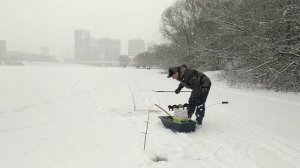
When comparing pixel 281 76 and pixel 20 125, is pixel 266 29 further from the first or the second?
pixel 20 125

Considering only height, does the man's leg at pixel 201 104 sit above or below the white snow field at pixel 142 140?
above

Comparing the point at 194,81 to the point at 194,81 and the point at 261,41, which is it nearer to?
the point at 194,81

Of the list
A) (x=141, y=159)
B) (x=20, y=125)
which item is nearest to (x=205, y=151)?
(x=141, y=159)

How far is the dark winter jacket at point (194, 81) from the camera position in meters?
8.32

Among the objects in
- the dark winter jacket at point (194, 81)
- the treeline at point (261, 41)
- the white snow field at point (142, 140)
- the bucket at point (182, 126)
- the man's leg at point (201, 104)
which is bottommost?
the white snow field at point (142, 140)

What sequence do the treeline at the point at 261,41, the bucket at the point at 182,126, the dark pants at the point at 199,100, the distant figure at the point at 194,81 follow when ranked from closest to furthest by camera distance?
the bucket at the point at 182,126
the distant figure at the point at 194,81
the dark pants at the point at 199,100
the treeline at the point at 261,41

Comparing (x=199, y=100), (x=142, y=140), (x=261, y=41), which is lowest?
(x=142, y=140)

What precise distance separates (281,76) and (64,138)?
1214cm

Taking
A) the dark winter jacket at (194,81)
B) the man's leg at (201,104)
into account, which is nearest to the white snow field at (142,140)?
the man's leg at (201,104)

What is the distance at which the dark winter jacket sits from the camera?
8.32 meters

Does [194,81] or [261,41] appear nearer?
[194,81]

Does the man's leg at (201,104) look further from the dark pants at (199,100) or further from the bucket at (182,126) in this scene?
the bucket at (182,126)

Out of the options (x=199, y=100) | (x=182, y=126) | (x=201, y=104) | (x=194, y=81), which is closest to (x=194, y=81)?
(x=194, y=81)

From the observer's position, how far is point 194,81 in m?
8.41
